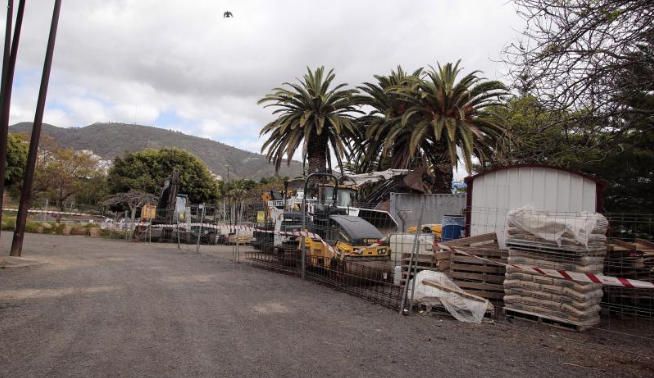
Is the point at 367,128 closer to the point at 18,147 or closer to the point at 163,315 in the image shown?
the point at 163,315

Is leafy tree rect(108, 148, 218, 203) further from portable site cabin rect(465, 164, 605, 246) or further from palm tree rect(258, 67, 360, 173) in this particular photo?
portable site cabin rect(465, 164, 605, 246)

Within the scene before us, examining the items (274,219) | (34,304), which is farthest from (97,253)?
(34,304)

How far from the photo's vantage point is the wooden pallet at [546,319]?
22.6ft

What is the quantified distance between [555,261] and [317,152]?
2306 centimetres

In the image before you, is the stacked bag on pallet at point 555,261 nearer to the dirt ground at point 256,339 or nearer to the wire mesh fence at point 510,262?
the wire mesh fence at point 510,262

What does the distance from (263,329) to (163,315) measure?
1613 millimetres

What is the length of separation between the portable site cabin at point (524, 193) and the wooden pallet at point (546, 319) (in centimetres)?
207

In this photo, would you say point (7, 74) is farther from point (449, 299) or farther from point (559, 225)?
point (559, 225)

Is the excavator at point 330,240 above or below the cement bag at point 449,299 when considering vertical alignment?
above

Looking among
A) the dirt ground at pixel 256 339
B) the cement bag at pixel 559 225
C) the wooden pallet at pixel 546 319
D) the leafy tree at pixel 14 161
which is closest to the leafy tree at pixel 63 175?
the leafy tree at pixel 14 161

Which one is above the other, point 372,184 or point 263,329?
point 372,184

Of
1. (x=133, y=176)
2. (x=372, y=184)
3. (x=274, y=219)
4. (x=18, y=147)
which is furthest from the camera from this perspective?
(x=133, y=176)

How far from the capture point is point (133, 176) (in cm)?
4869

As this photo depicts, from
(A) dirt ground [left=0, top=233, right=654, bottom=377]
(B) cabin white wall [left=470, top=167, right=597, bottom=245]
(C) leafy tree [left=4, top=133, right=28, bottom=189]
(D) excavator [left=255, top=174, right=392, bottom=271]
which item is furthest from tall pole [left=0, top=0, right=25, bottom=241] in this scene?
(C) leafy tree [left=4, top=133, right=28, bottom=189]
